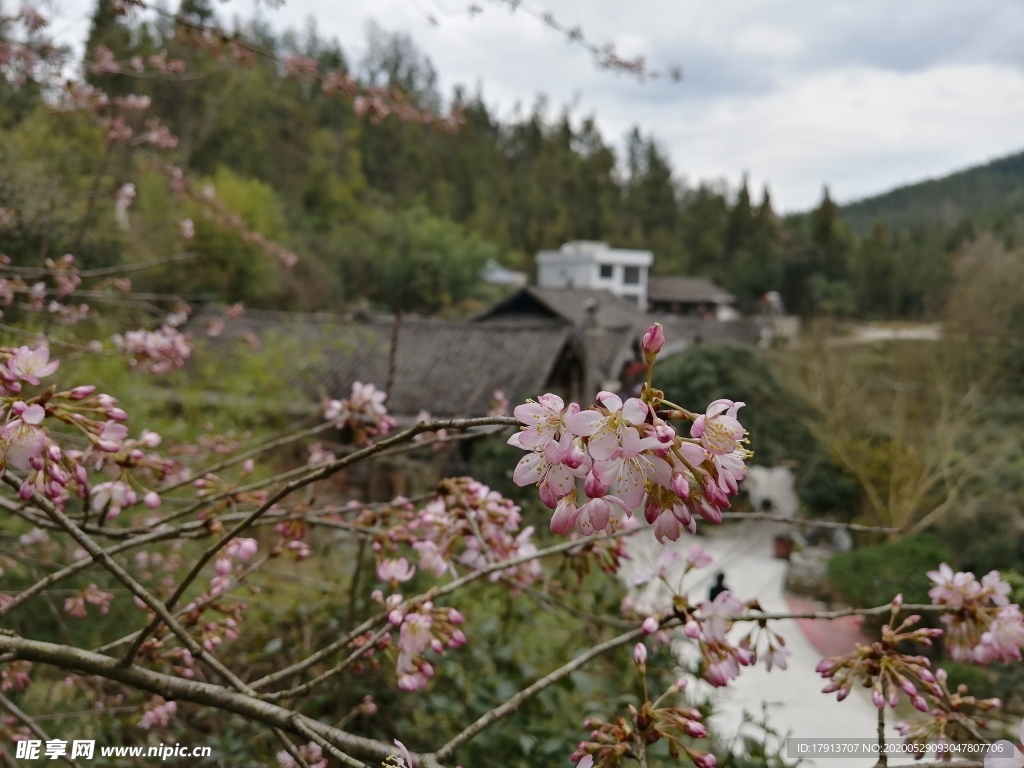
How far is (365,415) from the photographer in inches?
47.3

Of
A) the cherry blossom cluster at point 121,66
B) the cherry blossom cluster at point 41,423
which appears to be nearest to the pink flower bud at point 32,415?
the cherry blossom cluster at point 41,423

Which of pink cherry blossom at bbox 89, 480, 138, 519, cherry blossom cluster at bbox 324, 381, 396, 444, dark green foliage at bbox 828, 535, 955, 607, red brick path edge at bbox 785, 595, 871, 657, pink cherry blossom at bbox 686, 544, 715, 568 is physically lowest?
red brick path edge at bbox 785, 595, 871, 657

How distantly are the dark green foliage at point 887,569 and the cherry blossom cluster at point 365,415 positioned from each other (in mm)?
4577

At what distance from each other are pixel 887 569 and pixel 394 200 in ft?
78.2

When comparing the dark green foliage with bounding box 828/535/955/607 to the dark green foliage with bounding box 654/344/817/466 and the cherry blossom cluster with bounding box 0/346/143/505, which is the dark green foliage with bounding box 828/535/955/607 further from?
the cherry blossom cluster with bounding box 0/346/143/505

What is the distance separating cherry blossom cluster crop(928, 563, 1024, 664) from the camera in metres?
0.84

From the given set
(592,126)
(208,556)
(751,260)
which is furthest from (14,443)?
(592,126)

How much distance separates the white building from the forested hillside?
5.50 ft

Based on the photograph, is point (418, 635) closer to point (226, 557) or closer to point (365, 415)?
point (226, 557)

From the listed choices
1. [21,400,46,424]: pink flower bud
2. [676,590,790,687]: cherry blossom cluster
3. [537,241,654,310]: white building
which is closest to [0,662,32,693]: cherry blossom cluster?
[21,400,46,424]: pink flower bud

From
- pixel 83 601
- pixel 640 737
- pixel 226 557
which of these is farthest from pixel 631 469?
pixel 83 601

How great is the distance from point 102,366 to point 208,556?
9.82 feet

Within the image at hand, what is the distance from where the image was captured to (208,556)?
62cm

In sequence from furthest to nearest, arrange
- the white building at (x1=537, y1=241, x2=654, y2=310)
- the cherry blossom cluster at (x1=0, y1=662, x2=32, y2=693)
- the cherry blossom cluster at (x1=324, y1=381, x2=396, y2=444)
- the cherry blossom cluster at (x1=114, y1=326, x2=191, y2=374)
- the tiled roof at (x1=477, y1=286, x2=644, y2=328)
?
the white building at (x1=537, y1=241, x2=654, y2=310), the tiled roof at (x1=477, y1=286, x2=644, y2=328), the cherry blossom cluster at (x1=114, y1=326, x2=191, y2=374), the cherry blossom cluster at (x1=324, y1=381, x2=396, y2=444), the cherry blossom cluster at (x1=0, y1=662, x2=32, y2=693)
